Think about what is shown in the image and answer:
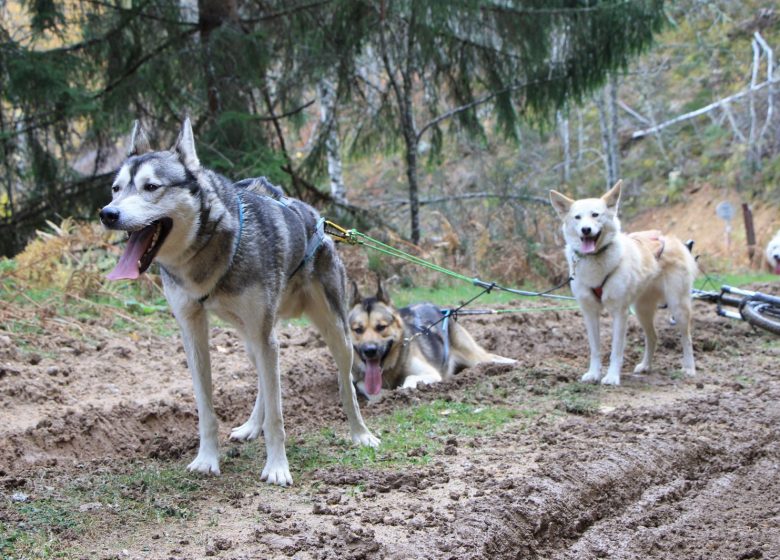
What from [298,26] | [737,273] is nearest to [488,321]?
[298,26]

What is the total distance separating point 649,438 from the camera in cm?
479

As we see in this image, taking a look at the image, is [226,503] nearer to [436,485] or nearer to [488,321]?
[436,485]

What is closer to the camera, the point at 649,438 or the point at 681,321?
the point at 649,438

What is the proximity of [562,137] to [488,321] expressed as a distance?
70.4ft

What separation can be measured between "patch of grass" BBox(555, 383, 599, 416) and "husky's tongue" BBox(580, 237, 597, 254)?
1.15 m

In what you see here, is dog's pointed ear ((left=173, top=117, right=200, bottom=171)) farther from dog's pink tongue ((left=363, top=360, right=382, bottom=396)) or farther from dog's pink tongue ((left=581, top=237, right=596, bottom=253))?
dog's pink tongue ((left=581, top=237, right=596, bottom=253))

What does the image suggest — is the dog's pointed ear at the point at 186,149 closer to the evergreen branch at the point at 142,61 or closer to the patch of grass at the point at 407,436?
the patch of grass at the point at 407,436

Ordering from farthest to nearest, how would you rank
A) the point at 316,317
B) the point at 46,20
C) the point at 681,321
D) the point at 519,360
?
the point at 46,20, the point at 519,360, the point at 681,321, the point at 316,317

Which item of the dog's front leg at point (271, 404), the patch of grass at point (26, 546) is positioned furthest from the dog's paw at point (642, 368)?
the patch of grass at point (26, 546)

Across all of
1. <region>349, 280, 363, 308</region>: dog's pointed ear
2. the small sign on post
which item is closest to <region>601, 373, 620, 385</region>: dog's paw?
<region>349, 280, 363, 308</region>: dog's pointed ear

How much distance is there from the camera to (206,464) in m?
4.34

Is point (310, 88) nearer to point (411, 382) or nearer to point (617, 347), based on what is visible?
point (411, 382)

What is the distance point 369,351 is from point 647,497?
3.40m

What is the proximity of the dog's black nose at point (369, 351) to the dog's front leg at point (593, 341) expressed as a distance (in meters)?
1.81
